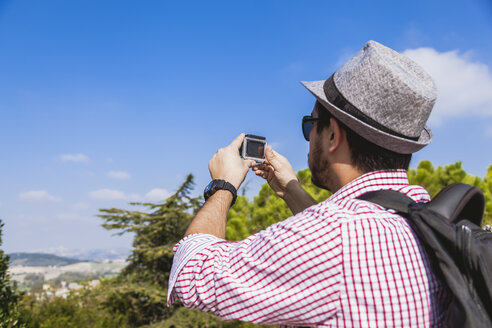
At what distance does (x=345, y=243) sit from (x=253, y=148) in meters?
0.90

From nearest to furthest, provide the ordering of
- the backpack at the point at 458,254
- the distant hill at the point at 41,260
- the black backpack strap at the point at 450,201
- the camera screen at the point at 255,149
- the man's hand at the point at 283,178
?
the backpack at the point at 458,254 < the black backpack strap at the point at 450,201 < the camera screen at the point at 255,149 < the man's hand at the point at 283,178 < the distant hill at the point at 41,260

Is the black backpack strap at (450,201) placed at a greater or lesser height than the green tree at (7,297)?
greater

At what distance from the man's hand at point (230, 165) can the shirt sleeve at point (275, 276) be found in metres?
0.43

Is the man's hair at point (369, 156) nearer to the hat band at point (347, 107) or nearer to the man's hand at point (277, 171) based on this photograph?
the hat band at point (347, 107)

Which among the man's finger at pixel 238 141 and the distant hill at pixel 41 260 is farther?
the distant hill at pixel 41 260

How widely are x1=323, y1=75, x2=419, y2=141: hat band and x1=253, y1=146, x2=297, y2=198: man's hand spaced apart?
0.72 metres

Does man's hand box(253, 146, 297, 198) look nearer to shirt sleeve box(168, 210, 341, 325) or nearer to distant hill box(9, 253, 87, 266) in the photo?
shirt sleeve box(168, 210, 341, 325)

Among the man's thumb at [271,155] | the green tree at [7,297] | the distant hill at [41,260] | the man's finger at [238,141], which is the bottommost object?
the green tree at [7,297]

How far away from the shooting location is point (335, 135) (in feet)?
4.48

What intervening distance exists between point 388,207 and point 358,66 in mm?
489

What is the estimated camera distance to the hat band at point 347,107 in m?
1.27

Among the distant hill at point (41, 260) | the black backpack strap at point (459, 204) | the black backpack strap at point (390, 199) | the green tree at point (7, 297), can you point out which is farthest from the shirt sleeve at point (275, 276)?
the distant hill at point (41, 260)

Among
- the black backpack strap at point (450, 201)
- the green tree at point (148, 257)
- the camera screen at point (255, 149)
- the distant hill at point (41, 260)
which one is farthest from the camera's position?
the distant hill at point (41, 260)

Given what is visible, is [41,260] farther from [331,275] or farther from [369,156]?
[331,275]
